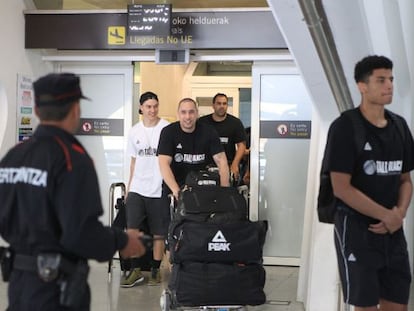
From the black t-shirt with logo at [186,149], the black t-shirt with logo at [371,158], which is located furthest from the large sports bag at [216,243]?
the black t-shirt with logo at [371,158]

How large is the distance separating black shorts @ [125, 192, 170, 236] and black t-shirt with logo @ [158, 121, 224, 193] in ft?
2.61

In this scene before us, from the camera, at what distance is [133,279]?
6.07 meters

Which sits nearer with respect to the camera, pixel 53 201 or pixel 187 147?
pixel 53 201

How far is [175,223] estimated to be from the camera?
14.1 feet

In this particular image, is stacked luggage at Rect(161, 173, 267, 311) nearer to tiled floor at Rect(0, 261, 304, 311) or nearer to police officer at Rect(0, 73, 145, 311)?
tiled floor at Rect(0, 261, 304, 311)

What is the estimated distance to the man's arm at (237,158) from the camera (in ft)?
21.9

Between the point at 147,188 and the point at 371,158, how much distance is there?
3.45m

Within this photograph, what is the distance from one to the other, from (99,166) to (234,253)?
141 inches

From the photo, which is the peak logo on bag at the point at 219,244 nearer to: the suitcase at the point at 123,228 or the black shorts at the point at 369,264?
the black shorts at the point at 369,264

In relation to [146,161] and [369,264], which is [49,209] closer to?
[369,264]

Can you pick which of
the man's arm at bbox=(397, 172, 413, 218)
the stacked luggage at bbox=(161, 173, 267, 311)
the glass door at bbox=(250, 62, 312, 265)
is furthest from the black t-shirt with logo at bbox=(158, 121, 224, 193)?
the man's arm at bbox=(397, 172, 413, 218)

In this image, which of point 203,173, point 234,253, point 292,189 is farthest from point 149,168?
point 234,253

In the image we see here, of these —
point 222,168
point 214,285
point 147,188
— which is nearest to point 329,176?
point 214,285

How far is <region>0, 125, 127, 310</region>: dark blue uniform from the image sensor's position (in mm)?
2303
